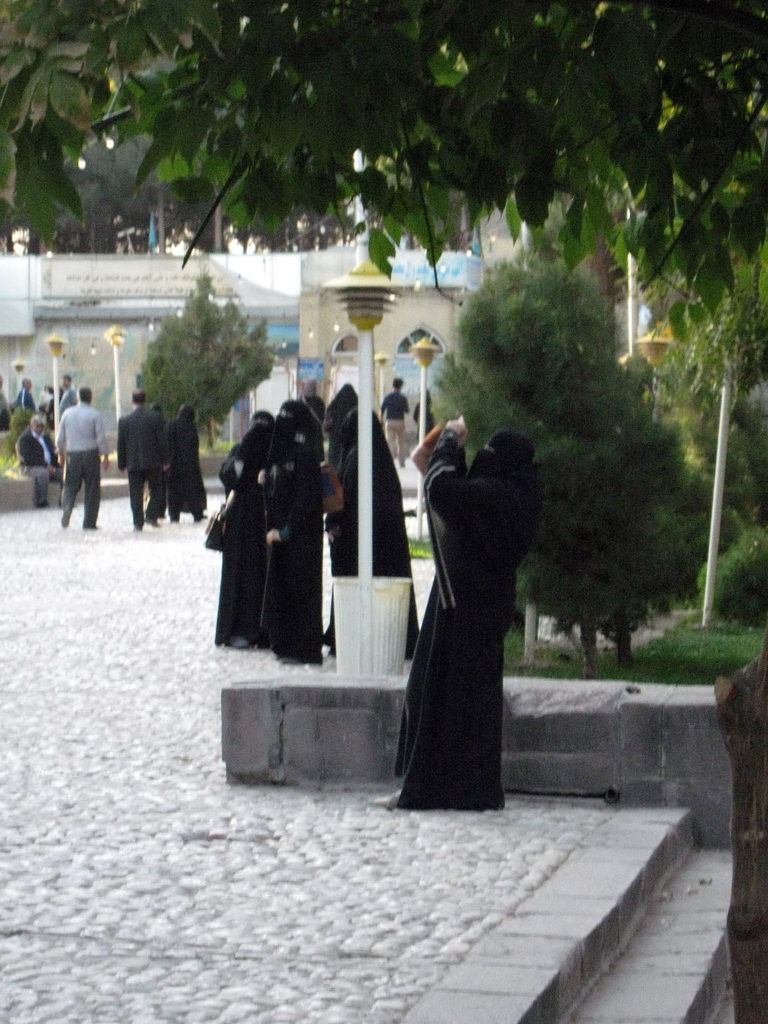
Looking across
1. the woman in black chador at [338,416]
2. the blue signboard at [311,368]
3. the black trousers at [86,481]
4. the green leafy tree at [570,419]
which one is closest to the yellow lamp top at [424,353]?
the black trousers at [86,481]

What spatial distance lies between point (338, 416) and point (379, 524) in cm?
173

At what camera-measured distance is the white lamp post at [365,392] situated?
32.6ft

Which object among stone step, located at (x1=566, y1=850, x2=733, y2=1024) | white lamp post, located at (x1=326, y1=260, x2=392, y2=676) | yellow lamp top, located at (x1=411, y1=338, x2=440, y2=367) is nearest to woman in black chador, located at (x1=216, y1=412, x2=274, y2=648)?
white lamp post, located at (x1=326, y1=260, x2=392, y2=676)

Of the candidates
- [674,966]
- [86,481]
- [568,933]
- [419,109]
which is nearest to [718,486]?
[674,966]

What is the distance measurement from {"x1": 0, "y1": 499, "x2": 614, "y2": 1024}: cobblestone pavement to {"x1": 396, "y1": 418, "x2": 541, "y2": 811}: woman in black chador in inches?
7.3

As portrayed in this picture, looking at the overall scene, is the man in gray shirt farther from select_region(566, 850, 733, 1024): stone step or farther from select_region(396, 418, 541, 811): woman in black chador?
select_region(566, 850, 733, 1024): stone step

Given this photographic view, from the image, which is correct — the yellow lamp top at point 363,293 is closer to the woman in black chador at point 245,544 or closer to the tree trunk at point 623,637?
the tree trunk at point 623,637

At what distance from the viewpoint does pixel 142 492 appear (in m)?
25.5

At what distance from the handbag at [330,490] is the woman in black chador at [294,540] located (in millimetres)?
32

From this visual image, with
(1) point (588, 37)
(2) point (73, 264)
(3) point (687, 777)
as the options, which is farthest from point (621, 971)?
(2) point (73, 264)

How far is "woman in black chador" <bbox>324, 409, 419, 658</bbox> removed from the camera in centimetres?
1188

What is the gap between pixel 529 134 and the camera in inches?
183

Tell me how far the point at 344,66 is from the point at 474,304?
641cm

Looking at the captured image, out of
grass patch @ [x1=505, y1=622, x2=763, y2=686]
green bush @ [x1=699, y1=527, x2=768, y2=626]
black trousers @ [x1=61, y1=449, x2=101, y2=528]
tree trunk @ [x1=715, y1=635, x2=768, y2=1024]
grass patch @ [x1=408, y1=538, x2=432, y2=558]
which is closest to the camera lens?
tree trunk @ [x1=715, y1=635, x2=768, y2=1024]
